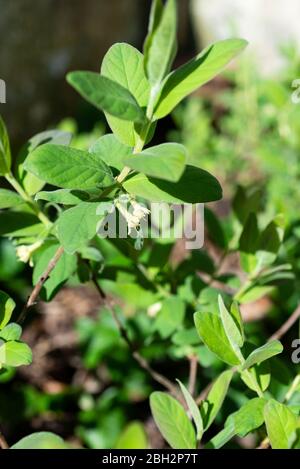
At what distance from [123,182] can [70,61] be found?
7.59 ft

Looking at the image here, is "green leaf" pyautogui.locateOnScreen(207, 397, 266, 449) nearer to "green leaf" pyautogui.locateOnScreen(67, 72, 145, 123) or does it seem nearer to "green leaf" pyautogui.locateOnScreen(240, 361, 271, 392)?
"green leaf" pyautogui.locateOnScreen(240, 361, 271, 392)

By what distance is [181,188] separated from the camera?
2.41 ft

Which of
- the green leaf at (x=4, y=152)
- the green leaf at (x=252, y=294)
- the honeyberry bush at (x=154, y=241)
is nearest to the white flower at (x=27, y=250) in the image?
the honeyberry bush at (x=154, y=241)

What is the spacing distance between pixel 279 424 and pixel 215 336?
0.39 feet

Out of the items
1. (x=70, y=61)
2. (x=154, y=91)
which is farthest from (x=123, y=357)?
(x=70, y=61)

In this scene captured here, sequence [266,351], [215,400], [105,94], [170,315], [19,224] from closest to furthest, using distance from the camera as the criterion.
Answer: [105,94]
[266,351]
[215,400]
[19,224]
[170,315]

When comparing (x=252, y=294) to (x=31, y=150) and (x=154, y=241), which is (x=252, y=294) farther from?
(x=31, y=150)

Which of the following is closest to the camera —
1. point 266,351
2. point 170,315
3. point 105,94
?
point 105,94

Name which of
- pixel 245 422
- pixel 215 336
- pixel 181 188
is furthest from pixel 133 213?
pixel 245 422

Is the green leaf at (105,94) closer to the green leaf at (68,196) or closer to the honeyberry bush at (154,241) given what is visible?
the honeyberry bush at (154,241)

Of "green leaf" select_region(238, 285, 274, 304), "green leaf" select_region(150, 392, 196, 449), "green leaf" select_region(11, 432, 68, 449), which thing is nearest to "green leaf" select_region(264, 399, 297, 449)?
"green leaf" select_region(150, 392, 196, 449)

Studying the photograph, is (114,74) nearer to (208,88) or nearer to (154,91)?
(154,91)

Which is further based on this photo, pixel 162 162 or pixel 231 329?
pixel 231 329

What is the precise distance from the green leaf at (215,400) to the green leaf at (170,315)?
0.20 m
